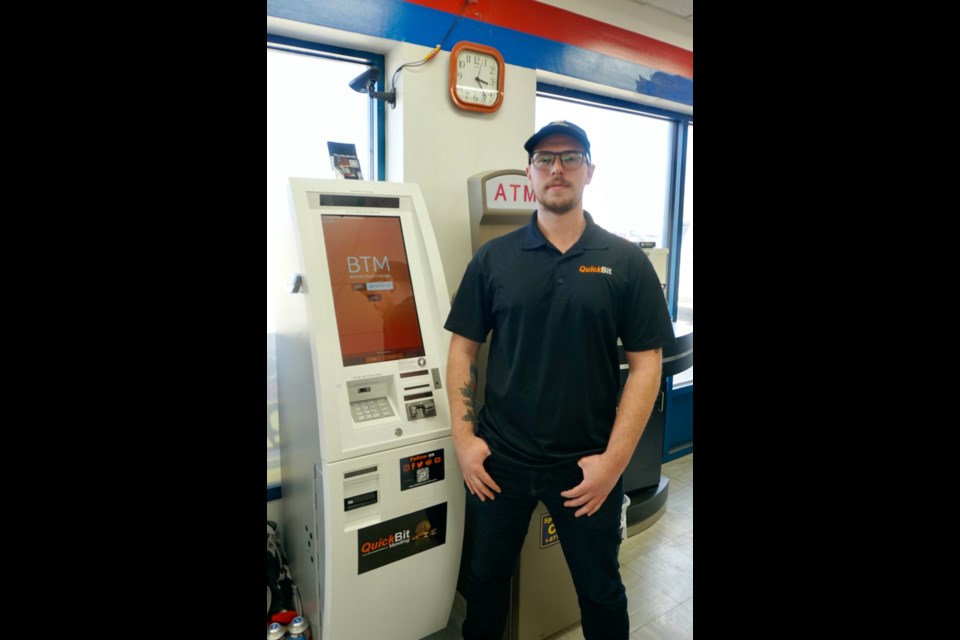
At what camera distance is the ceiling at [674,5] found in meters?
3.17

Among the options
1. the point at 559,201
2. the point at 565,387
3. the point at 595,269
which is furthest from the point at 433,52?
the point at 565,387

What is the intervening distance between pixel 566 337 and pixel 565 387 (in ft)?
0.47

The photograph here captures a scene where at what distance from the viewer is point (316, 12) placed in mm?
2188

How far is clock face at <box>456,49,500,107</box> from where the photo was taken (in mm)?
2502

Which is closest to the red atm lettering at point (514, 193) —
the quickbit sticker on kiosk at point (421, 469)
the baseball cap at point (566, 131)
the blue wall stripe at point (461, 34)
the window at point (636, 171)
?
the baseball cap at point (566, 131)

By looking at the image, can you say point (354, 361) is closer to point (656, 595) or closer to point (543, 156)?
point (543, 156)

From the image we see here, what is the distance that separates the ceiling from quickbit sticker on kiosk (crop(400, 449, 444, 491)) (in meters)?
2.84

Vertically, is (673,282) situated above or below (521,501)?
above

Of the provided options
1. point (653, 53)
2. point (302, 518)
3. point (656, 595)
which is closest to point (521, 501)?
point (302, 518)

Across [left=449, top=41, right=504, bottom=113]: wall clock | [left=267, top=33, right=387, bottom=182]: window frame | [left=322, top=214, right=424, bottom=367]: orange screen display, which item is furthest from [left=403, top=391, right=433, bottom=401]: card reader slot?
[left=449, top=41, right=504, bottom=113]: wall clock

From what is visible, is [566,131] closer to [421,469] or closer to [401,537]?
[421,469]

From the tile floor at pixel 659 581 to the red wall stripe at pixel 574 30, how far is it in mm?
2599

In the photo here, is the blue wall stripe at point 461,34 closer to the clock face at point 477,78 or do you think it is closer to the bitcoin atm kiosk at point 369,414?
the clock face at point 477,78
